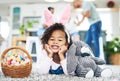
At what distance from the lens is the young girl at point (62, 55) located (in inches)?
44.5

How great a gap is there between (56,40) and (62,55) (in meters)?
0.08

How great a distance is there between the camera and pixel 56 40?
117 cm

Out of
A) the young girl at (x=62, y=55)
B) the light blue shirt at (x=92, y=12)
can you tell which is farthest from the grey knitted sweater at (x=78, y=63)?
the light blue shirt at (x=92, y=12)

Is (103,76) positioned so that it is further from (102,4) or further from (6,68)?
(102,4)

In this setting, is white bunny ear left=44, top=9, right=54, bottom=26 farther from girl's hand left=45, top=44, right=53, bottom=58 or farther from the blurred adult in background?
the blurred adult in background

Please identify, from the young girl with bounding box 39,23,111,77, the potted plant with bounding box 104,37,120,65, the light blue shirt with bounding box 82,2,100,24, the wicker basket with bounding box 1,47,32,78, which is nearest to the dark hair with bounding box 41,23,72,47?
the young girl with bounding box 39,23,111,77

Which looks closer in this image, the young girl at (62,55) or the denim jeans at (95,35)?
the young girl at (62,55)

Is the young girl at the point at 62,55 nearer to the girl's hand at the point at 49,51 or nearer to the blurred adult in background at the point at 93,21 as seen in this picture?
the girl's hand at the point at 49,51

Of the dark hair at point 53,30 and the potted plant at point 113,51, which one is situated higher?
the dark hair at point 53,30

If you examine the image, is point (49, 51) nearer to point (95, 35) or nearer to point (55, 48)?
point (55, 48)

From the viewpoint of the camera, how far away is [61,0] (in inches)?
215

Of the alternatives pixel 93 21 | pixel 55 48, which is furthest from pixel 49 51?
pixel 93 21

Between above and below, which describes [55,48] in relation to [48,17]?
below

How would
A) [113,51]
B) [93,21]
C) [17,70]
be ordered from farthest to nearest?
1. [113,51]
2. [93,21]
3. [17,70]
